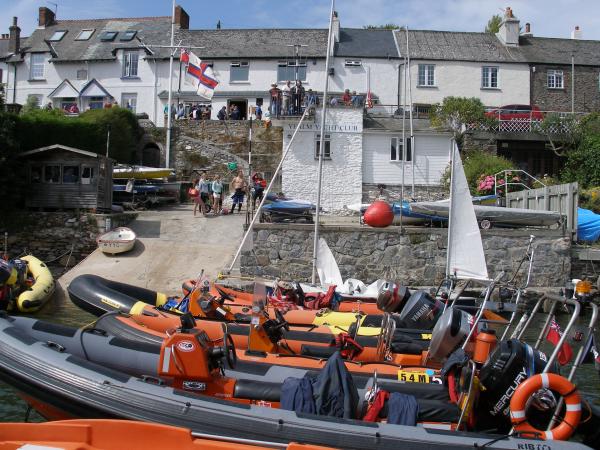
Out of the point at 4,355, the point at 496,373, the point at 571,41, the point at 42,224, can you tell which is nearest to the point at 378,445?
the point at 496,373

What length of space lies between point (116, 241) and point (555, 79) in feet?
81.7

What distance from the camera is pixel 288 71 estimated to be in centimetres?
3119

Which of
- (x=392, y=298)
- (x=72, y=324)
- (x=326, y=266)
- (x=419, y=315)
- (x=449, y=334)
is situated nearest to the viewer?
(x=449, y=334)

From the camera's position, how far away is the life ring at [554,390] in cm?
479

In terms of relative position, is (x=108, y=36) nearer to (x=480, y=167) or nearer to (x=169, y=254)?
(x=169, y=254)

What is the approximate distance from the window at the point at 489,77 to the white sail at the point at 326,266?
20812 mm

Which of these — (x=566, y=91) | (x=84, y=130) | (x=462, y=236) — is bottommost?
(x=462, y=236)

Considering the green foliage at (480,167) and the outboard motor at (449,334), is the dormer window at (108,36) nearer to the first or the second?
the green foliage at (480,167)

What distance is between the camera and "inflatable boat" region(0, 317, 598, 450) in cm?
478

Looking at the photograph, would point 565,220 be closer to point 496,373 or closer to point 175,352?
point 496,373

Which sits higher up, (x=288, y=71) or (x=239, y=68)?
(x=239, y=68)

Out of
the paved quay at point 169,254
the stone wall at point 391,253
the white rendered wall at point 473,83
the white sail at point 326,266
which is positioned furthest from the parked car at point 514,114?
the white sail at point 326,266

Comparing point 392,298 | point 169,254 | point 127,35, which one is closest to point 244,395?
point 392,298

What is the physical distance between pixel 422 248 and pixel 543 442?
38.0ft
